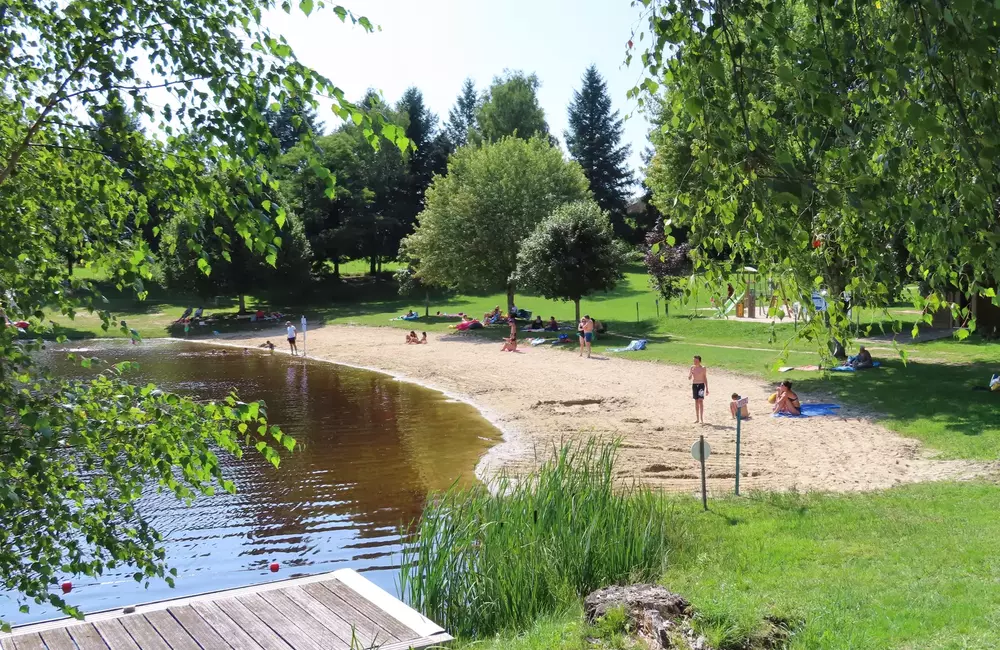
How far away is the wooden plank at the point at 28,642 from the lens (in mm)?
8453

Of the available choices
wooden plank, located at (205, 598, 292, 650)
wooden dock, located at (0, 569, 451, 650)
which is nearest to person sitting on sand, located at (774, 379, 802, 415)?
wooden dock, located at (0, 569, 451, 650)

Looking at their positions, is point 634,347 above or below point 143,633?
above

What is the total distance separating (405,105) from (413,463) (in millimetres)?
58238

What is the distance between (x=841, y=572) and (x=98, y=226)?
26.0 ft

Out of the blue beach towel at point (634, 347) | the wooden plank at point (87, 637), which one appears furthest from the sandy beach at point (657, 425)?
the wooden plank at point (87, 637)

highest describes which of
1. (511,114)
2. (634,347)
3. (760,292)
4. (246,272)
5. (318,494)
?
A: (511,114)

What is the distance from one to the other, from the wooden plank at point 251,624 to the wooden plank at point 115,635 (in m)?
1.03

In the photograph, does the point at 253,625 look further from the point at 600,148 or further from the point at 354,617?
the point at 600,148

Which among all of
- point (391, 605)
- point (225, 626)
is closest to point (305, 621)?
point (225, 626)

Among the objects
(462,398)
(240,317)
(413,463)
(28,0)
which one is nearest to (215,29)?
(28,0)

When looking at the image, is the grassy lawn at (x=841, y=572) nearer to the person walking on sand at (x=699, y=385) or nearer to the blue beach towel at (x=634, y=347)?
the person walking on sand at (x=699, y=385)

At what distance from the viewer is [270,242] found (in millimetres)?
4383

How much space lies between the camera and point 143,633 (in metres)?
8.81

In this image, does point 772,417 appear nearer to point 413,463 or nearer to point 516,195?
point 413,463
